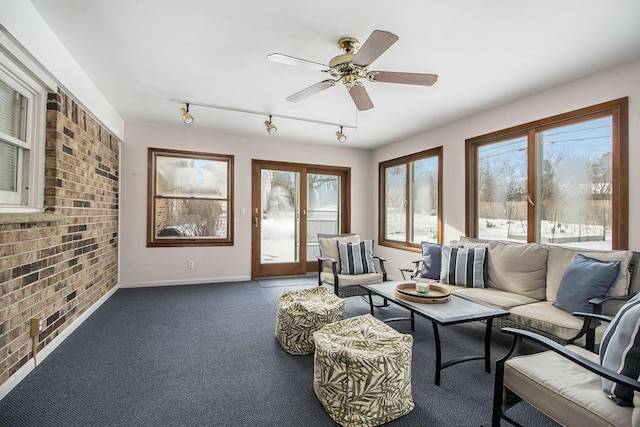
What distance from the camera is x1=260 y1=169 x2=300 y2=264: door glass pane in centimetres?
525

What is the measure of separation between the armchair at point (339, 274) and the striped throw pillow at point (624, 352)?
7.67 ft

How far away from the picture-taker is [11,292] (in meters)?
1.92

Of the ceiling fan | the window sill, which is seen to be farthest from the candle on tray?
the window sill

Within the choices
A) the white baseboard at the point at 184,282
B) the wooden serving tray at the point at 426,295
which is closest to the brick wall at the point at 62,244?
the white baseboard at the point at 184,282

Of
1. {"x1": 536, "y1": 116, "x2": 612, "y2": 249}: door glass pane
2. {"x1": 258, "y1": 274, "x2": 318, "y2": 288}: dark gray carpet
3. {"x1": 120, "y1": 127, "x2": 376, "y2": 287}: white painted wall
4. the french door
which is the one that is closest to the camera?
{"x1": 536, "y1": 116, "x2": 612, "y2": 249}: door glass pane

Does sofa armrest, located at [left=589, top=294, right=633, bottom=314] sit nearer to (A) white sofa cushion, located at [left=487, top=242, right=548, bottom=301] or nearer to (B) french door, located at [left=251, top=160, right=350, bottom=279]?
(A) white sofa cushion, located at [left=487, top=242, right=548, bottom=301]

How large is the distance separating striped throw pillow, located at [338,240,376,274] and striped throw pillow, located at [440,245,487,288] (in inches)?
36.7

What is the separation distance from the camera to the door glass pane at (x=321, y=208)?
5.58 metres

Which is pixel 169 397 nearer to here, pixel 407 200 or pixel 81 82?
pixel 81 82

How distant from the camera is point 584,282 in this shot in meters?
2.25

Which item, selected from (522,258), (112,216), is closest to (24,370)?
(112,216)

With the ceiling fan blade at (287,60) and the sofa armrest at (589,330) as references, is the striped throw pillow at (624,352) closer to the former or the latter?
the sofa armrest at (589,330)

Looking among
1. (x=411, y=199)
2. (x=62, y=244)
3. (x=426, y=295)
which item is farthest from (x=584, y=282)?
(x=62, y=244)

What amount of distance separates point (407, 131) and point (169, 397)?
14.4ft
